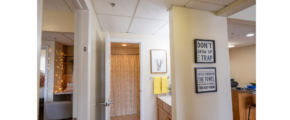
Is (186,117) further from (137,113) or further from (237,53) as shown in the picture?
(237,53)

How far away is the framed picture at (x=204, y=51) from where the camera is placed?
4.36 ft

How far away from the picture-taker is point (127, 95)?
3510 mm

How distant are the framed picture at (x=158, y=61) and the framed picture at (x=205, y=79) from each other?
46.0 inches

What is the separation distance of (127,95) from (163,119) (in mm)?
1622

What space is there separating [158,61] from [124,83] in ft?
5.06

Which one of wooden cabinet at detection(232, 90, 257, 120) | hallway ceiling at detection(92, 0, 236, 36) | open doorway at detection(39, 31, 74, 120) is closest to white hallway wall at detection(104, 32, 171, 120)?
hallway ceiling at detection(92, 0, 236, 36)

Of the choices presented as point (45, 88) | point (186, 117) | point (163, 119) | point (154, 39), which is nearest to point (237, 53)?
point (154, 39)

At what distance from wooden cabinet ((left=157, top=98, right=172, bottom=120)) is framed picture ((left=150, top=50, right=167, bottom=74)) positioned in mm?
594

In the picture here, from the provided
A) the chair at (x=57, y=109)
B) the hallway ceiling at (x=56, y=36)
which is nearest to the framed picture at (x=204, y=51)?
the hallway ceiling at (x=56, y=36)

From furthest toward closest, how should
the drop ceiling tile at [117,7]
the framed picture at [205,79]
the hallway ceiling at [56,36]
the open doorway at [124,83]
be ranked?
the open doorway at [124,83] → the hallway ceiling at [56,36] → the framed picture at [205,79] → the drop ceiling tile at [117,7]

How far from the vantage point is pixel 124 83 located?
352cm

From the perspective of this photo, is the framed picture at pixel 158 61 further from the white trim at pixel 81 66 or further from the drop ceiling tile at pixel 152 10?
the white trim at pixel 81 66

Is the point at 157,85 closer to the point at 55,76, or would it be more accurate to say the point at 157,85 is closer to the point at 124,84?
the point at 124,84
